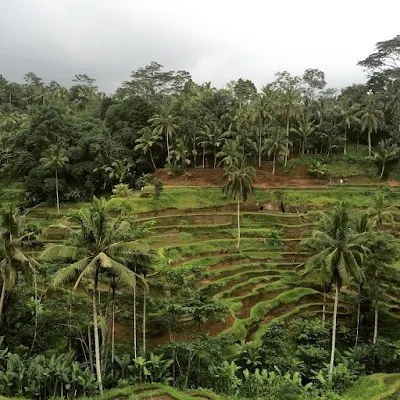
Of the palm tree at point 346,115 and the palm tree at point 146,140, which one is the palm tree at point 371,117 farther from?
the palm tree at point 146,140

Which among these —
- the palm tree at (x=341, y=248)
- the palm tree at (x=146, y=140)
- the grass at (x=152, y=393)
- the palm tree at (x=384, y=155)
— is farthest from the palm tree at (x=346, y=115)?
the grass at (x=152, y=393)

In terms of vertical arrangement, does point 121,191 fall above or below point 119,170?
below

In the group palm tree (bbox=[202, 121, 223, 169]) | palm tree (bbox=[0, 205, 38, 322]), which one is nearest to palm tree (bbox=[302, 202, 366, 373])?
palm tree (bbox=[0, 205, 38, 322])

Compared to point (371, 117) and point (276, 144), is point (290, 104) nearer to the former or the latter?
point (276, 144)

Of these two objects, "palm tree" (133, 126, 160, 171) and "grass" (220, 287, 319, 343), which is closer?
"grass" (220, 287, 319, 343)

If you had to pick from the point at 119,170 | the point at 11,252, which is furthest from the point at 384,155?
the point at 11,252

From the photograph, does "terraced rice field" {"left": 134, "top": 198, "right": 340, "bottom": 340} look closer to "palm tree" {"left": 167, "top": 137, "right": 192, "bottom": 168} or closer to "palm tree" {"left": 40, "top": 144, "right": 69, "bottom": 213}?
"palm tree" {"left": 167, "top": 137, "right": 192, "bottom": 168}

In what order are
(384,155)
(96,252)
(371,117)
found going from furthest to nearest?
(371,117) → (384,155) → (96,252)
